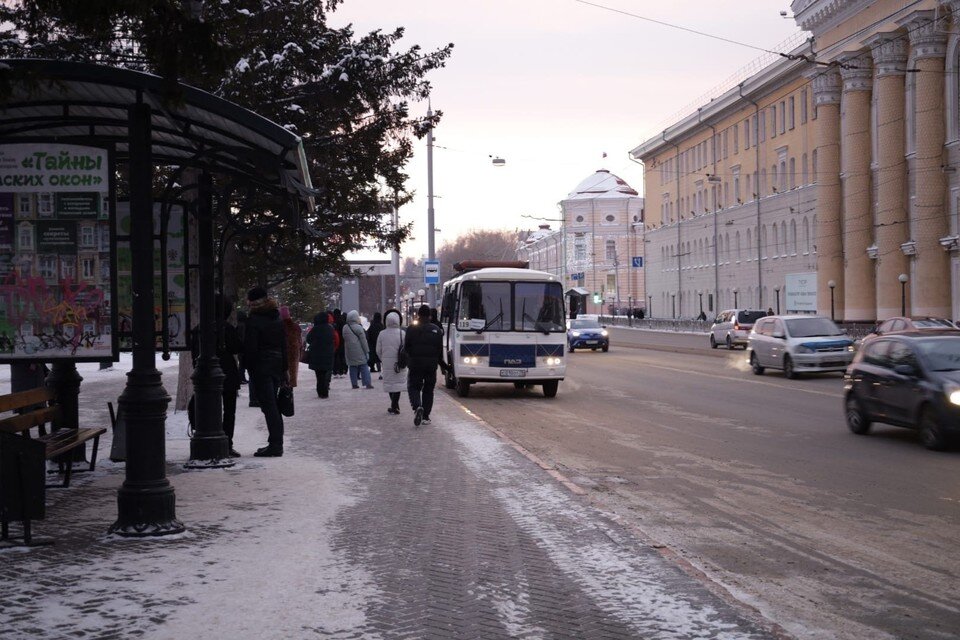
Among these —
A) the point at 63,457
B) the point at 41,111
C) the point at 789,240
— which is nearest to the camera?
the point at 41,111

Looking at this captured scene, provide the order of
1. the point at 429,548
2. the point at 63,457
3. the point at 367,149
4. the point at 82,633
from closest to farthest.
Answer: the point at 82,633 < the point at 429,548 < the point at 63,457 < the point at 367,149

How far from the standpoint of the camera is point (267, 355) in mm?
13883

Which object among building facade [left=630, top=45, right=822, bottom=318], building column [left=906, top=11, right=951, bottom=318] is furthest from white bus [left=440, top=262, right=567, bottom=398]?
building facade [left=630, top=45, right=822, bottom=318]

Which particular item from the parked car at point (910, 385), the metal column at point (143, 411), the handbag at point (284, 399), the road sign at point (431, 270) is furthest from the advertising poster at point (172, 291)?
the road sign at point (431, 270)

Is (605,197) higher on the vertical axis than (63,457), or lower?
higher

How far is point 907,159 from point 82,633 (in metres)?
58.7

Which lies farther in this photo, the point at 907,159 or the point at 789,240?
the point at 789,240

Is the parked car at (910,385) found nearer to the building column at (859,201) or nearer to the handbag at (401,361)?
the handbag at (401,361)

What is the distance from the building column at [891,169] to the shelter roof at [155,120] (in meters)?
51.8

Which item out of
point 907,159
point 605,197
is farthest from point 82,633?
point 605,197

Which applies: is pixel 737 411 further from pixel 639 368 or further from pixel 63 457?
pixel 639 368

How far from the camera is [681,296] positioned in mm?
99625

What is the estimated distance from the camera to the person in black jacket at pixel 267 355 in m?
13.8

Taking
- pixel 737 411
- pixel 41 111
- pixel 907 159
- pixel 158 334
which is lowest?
pixel 737 411
